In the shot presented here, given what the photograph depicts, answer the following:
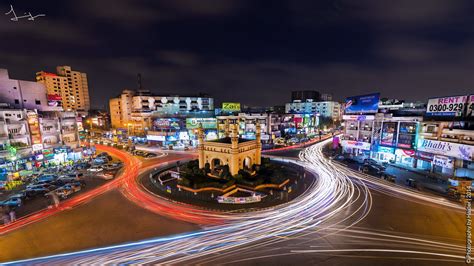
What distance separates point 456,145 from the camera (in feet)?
103

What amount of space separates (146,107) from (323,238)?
279 feet

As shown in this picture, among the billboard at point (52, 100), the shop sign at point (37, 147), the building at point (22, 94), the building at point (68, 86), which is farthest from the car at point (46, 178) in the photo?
the building at point (68, 86)

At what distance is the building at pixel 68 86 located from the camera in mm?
99500

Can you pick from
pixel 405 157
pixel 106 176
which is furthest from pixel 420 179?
pixel 106 176

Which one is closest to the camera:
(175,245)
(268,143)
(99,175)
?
(175,245)

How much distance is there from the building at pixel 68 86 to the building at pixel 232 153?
10483 centimetres

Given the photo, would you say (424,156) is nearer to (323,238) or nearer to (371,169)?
(371,169)

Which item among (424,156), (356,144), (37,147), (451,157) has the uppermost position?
(37,147)

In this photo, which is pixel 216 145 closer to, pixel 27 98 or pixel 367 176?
pixel 367 176

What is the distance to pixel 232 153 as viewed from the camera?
3180cm

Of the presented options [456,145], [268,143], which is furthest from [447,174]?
[268,143]

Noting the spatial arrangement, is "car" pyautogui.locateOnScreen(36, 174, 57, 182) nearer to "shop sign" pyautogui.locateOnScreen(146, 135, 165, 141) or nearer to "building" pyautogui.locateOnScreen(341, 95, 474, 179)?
"shop sign" pyautogui.locateOnScreen(146, 135, 165, 141)

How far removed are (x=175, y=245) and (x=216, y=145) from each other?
18054mm

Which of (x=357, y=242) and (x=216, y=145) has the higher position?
(x=216, y=145)
